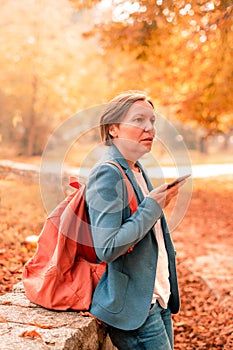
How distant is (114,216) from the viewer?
2178 millimetres

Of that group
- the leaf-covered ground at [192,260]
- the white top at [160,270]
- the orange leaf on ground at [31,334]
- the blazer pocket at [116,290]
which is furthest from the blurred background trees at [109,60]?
the orange leaf on ground at [31,334]

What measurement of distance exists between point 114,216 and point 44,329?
718 millimetres

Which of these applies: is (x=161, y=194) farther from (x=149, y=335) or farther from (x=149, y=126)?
(x=149, y=335)

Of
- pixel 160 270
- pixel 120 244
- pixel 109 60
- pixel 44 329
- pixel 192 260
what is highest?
pixel 120 244

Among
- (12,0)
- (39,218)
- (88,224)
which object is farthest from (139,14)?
(12,0)

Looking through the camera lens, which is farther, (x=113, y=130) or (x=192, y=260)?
(x=192, y=260)

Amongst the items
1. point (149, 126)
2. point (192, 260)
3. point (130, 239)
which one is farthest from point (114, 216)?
point (192, 260)

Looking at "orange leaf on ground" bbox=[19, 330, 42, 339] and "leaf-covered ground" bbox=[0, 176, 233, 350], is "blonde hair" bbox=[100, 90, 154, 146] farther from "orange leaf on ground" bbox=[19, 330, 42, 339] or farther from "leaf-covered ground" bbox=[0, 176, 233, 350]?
"leaf-covered ground" bbox=[0, 176, 233, 350]

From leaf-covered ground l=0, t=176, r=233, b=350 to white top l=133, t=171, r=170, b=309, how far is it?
1.91 meters

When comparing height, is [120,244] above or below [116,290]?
above

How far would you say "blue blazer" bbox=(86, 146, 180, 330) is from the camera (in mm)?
2180

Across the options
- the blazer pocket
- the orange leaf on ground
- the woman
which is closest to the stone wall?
the orange leaf on ground

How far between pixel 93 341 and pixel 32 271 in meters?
0.48

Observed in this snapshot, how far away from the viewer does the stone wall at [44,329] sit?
233cm
